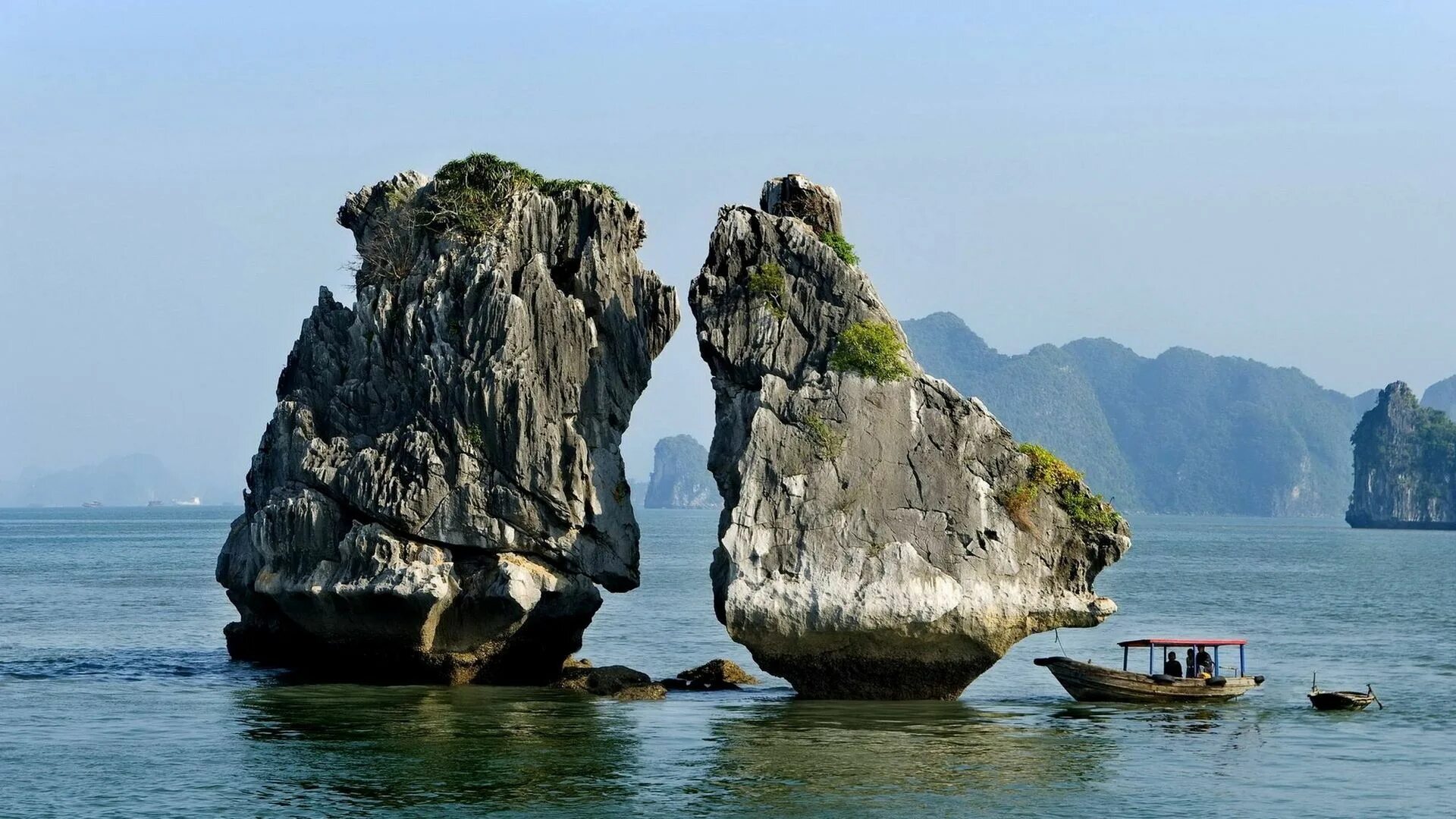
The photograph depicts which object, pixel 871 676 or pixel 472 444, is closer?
pixel 871 676

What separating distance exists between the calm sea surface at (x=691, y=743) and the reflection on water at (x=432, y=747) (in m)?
0.08

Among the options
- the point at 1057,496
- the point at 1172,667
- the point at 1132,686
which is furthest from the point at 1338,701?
the point at 1057,496

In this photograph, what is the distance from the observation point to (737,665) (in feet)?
141

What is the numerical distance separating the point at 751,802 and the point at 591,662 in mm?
19631

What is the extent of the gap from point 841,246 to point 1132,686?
1156 centimetres

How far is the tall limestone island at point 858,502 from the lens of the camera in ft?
117

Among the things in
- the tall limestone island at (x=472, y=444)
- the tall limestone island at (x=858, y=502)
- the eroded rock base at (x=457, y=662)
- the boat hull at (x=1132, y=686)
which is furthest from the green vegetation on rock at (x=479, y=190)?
the boat hull at (x=1132, y=686)

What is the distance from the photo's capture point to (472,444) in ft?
127

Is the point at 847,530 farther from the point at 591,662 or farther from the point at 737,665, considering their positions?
the point at 591,662

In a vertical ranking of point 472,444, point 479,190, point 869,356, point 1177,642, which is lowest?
point 1177,642

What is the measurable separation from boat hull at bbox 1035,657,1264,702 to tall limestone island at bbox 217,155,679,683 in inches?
399

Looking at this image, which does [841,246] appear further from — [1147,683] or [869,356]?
[1147,683]

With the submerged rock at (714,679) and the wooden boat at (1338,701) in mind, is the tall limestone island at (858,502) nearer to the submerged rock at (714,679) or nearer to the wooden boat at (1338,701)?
the submerged rock at (714,679)

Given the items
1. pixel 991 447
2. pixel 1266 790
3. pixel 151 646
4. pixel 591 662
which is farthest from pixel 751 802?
pixel 151 646
